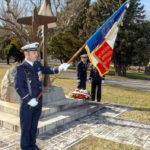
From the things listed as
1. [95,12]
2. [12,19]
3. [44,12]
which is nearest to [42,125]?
[44,12]

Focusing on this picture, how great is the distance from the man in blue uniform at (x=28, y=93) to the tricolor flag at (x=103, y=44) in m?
2.04

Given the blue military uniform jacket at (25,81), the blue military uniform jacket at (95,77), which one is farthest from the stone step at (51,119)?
the blue military uniform jacket at (95,77)

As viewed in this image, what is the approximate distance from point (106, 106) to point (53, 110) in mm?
2774

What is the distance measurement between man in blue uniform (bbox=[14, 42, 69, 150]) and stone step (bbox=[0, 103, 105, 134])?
1.16 meters

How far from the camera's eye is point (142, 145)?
4801 millimetres

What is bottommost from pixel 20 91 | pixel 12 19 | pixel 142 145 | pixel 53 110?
pixel 142 145

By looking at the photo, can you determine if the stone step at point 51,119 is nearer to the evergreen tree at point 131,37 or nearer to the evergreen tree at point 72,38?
the evergreen tree at point 131,37

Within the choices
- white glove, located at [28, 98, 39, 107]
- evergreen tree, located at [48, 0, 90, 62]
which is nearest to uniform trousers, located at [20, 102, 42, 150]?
white glove, located at [28, 98, 39, 107]

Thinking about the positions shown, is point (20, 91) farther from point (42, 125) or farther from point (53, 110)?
point (53, 110)

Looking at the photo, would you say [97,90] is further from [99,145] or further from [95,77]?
[99,145]

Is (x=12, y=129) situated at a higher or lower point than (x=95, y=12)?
lower

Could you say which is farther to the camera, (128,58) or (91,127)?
(128,58)

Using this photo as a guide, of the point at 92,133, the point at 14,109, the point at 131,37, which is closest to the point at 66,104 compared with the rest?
the point at 14,109

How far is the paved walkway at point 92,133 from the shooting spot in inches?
184
